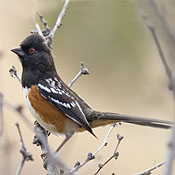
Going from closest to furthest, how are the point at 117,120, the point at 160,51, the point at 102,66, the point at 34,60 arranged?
1. the point at 160,51
2. the point at 117,120
3. the point at 34,60
4. the point at 102,66

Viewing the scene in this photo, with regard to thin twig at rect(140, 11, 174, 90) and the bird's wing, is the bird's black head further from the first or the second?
thin twig at rect(140, 11, 174, 90)

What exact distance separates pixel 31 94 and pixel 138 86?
4268 millimetres

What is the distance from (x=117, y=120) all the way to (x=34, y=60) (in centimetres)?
85

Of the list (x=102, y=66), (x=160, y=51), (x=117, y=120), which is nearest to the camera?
(x=160, y=51)

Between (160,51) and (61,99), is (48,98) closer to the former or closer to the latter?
(61,99)

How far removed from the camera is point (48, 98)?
4.11 m

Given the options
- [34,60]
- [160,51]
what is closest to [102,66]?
[34,60]

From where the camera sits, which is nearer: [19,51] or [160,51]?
[160,51]

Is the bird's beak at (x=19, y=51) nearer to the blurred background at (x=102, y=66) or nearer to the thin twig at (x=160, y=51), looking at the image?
the thin twig at (x=160, y=51)

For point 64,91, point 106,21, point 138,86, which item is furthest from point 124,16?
point 64,91

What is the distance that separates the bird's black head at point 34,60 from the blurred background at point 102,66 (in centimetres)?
276

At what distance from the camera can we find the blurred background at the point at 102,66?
24.4 feet

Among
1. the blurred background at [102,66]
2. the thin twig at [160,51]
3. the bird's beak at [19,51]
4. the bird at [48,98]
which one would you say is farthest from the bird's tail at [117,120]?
the blurred background at [102,66]

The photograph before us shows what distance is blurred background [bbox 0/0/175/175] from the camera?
24.4 ft
